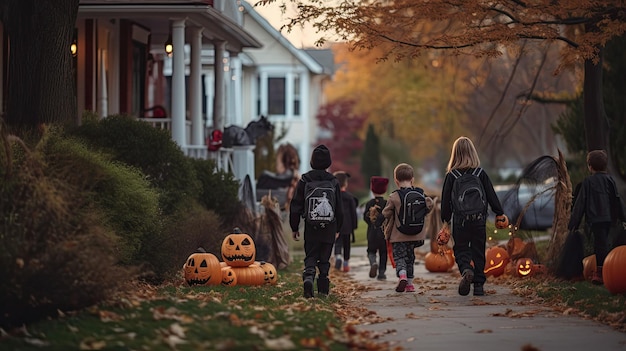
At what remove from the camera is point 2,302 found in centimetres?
983

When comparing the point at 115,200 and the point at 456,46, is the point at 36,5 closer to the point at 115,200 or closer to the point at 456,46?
the point at 115,200

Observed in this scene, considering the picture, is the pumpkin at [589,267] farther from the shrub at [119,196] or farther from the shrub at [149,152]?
the shrub at [149,152]

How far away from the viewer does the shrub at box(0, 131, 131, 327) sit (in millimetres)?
9859

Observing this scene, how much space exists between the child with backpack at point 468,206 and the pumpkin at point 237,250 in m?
2.64

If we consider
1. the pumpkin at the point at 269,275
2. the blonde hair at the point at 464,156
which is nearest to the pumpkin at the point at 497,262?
the pumpkin at the point at 269,275

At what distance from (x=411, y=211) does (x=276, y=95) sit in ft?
150

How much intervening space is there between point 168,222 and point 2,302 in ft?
20.7

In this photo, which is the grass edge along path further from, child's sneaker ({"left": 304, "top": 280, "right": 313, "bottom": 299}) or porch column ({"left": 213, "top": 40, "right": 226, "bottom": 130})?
porch column ({"left": 213, "top": 40, "right": 226, "bottom": 130})

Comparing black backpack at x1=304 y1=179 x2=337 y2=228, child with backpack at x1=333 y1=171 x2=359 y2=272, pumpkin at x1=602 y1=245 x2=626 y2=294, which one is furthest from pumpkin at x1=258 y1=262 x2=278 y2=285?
pumpkin at x1=602 y1=245 x2=626 y2=294

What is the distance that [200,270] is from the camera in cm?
1478

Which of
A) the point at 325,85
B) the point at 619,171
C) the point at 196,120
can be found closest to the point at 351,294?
the point at 619,171

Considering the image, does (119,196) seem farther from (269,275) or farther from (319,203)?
(269,275)

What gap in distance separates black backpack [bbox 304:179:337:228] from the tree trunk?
168 inches

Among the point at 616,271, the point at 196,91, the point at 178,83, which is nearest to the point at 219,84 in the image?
the point at 196,91
